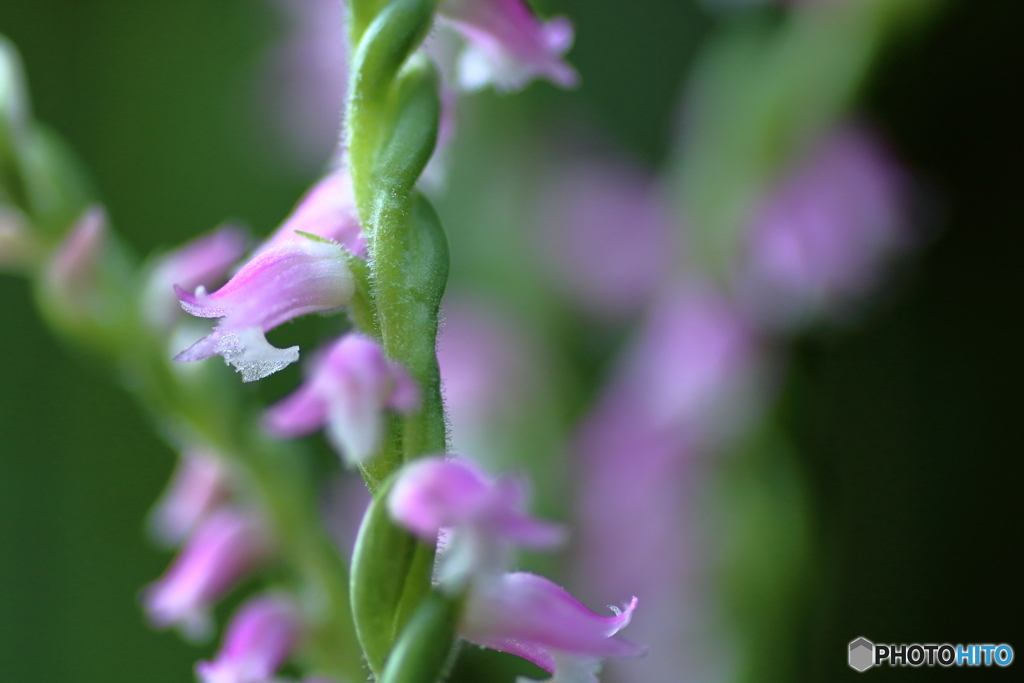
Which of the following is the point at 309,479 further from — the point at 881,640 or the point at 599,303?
the point at 881,640

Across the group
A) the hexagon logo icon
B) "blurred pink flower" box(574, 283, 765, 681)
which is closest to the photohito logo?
the hexagon logo icon

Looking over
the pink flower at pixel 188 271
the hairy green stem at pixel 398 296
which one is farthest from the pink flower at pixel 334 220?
the pink flower at pixel 188 271

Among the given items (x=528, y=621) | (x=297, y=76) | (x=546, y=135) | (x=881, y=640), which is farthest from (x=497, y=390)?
(x=528, y=621)

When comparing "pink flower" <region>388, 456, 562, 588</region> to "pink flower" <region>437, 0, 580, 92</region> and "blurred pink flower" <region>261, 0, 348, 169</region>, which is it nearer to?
"pink flower" <region>437, 0, 580, 92</region>

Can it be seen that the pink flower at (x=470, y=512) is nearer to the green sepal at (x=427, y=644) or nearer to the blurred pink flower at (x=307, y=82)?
the green sepal at (x=427, y=644)

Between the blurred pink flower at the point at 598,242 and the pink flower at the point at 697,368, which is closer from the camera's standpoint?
the pink flower at the point at 697,368

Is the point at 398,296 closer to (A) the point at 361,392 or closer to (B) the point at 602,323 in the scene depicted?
(A) the point at 361,392

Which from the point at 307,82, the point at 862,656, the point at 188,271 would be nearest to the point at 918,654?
the point at 862,656
